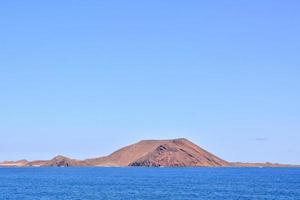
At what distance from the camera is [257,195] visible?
325 ft

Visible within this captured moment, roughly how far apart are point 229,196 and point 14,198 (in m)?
36.3

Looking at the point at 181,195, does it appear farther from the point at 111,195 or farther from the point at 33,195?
the point at 33,195

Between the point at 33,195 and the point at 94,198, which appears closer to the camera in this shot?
the point at 94,198

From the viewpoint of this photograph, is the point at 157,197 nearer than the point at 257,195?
Yes

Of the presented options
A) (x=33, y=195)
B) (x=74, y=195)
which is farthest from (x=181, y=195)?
(x=33, y=195)

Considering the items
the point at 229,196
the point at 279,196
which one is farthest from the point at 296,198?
the point at 229,196

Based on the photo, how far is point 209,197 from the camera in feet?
311

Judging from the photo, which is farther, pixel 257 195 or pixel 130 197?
pixel 257 195

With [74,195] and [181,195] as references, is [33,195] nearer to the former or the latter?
[74,195]

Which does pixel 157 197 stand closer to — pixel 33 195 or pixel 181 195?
pixel 181 195

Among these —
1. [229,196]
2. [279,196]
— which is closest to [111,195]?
[229,196]

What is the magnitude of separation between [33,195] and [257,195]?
39610 mm

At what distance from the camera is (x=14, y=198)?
295 ft

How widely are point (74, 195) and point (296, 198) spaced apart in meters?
37.7
